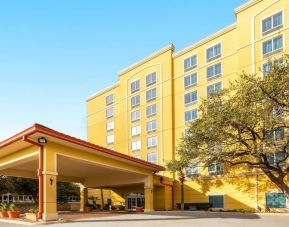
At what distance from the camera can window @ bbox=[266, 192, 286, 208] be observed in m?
35.2

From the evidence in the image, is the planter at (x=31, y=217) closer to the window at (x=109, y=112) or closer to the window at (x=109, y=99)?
the window at (x=109, y=112)

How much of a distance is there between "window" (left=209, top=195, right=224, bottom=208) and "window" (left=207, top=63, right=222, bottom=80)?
13.7m

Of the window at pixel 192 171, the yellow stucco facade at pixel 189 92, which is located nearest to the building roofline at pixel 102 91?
the yellow stucco facade at pixel 189 92

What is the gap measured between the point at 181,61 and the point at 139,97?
28.3 ft

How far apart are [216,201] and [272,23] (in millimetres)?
19765

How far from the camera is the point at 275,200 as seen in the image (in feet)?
118

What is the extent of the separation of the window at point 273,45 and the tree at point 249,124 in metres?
6.13

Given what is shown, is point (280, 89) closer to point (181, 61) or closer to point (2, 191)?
point (181, 61)

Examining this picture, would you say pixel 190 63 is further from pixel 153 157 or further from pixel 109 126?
pixel 109 126

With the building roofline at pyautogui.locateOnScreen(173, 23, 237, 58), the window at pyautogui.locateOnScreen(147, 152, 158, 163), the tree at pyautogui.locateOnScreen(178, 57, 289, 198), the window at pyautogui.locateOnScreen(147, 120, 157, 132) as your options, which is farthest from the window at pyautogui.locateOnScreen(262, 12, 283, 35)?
the window at pyautogui.locateOnScreen(147, 152, 158, 163)

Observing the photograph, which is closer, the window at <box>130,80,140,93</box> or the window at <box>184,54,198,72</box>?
the window at <box>184,54,198,72</box>

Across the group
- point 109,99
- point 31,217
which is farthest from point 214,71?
point 31,217

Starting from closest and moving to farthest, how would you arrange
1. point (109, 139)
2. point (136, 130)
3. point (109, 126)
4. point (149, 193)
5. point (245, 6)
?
point (149, 193)
point (245, 6)
point (136, 130)
point (109, 139)
point (109, 126)

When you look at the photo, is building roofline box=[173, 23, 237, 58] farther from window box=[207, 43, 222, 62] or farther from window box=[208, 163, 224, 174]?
window box=[208, 163, 224, 174]
